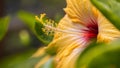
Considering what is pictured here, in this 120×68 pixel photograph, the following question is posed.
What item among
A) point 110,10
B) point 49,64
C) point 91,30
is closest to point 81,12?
point 91,30

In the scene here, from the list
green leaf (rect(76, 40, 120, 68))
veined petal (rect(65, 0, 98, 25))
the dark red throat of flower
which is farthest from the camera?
the dark red throat of flower

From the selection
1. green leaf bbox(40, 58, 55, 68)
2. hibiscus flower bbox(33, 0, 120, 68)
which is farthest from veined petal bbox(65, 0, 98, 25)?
green leaf bbox(40, 58, 55, 68)

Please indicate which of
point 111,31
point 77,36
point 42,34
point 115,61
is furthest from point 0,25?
point 115,61

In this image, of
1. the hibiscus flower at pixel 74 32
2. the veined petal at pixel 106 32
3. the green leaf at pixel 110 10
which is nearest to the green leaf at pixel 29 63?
the hibiscus flower at pixel 74 32

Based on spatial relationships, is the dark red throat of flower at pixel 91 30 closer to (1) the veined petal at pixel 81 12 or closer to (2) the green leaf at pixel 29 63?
(1) the veined petal at pixel 81 12

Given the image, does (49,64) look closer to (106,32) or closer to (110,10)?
(106,32)

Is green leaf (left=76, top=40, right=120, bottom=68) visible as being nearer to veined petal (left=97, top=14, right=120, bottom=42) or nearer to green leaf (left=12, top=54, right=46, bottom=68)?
veined petal (left=97, top=14, right=120, bottom=42)
